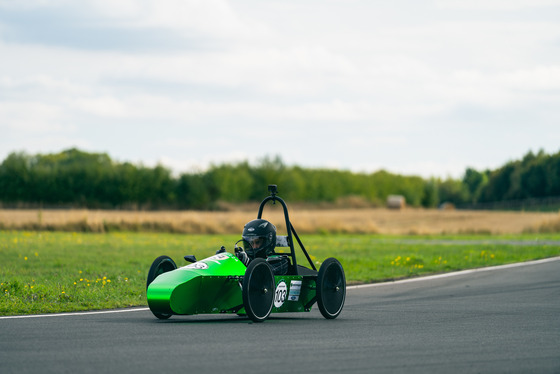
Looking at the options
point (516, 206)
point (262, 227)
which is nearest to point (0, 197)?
point (262, 227)

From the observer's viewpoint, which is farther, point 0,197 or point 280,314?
point 0,197

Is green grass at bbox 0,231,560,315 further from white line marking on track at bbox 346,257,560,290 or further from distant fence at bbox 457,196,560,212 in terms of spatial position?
distant fence at bbox 457,196,560,212

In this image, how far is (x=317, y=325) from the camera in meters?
11.6

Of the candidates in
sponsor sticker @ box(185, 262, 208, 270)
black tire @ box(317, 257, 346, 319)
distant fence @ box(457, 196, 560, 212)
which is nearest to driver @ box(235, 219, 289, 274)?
black tire @ box(317, 257, 346, 319)

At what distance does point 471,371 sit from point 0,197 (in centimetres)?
6083

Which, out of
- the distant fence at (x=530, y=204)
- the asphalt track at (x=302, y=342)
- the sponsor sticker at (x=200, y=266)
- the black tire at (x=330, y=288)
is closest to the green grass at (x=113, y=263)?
the asphalt track at (x=302, y=342)

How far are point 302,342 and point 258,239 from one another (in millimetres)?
2996

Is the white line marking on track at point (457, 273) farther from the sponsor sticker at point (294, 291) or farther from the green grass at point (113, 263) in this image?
Result: the sponsor sticker at point (294, 291)

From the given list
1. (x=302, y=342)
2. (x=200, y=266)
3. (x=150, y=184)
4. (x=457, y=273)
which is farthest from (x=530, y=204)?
(x=302, y=342)

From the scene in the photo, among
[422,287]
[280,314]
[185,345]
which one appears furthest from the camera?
[422,287]

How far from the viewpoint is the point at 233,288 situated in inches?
454

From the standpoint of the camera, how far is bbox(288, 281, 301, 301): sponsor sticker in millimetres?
12328

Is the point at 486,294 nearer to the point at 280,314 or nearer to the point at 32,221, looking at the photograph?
the point at 280,314

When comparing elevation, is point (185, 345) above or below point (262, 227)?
below
